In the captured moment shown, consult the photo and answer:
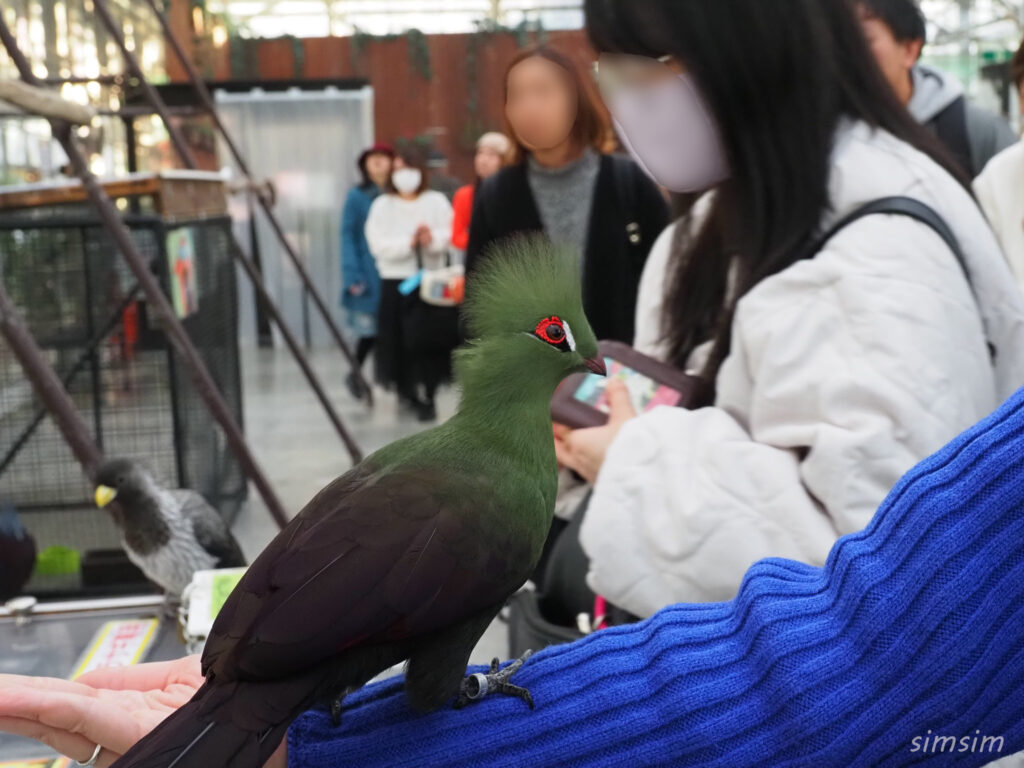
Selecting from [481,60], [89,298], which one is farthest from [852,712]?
[481,60]

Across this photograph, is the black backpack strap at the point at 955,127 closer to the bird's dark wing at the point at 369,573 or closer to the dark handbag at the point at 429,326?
the bird's dark wing at the point at 369,573

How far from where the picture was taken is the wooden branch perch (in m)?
2.10

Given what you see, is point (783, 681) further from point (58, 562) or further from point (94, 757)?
point (58, 562)

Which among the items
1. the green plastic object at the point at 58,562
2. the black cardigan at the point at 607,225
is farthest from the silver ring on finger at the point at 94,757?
the black cardigan at the point at 607,225

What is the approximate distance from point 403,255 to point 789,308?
5.97m

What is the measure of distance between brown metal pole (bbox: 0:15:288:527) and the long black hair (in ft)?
5.35

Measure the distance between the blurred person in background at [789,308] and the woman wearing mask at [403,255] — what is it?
17.6 ft

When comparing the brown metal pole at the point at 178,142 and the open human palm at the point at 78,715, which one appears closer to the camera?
the open human palm at the point at 78,715

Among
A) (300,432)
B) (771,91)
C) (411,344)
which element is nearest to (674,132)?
(771,91)

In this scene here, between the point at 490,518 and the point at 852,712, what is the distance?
0.31 m

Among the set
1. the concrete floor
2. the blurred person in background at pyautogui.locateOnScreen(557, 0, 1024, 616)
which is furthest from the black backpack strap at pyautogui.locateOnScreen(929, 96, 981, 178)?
the concrete floor

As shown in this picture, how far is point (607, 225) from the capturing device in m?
3.22

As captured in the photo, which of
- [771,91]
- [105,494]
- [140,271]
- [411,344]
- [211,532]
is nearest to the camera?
[771,91]

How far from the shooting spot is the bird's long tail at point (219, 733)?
67 centimetres
